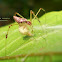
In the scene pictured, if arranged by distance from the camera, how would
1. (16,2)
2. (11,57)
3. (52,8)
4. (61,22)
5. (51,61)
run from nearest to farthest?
(51,61)
(11,57)
(61,22)
(52,8)
(16,2)

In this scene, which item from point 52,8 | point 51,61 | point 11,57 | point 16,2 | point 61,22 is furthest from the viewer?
point 16,2

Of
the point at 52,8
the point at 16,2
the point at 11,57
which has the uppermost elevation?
the point at 16,2

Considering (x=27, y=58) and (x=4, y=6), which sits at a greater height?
(x=4, y=6)

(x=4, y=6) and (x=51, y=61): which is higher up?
(x=4, y=6)

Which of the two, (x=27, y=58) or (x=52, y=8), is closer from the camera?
(x=27, y=58)

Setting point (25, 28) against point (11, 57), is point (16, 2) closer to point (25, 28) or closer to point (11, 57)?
point (25, 28)

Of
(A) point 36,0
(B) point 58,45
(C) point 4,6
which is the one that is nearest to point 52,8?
(A) point 36,0

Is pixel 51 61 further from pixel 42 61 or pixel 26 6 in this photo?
pixel 26 6

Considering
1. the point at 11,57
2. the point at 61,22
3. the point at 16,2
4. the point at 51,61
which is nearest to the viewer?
the point at 51,61

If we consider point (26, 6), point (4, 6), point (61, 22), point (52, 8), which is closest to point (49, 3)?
point (52, 8)
